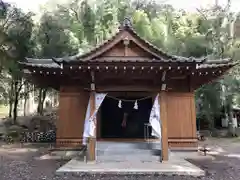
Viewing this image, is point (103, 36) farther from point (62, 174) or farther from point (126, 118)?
point (62, 174)

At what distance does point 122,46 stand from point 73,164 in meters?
4.66

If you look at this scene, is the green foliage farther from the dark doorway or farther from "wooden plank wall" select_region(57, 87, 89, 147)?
"wooden plank wall" select_region(57, 87, 89, 147)

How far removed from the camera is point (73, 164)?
7871mm

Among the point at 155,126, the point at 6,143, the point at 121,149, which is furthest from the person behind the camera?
the point at 6,143

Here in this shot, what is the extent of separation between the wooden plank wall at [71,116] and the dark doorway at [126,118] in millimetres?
1436

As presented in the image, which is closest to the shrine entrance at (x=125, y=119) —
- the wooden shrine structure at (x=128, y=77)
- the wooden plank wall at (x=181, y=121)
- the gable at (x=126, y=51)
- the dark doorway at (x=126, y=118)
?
the dark doorway at (x=126, y=118)

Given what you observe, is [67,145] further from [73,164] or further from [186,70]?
[186,70]

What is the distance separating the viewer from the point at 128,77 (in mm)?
8758

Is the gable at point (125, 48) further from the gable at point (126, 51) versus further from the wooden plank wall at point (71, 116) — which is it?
the wooden plank wall at point (71, 116)

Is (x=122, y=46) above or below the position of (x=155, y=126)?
above

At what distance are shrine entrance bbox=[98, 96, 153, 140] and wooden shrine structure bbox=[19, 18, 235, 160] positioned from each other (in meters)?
1.12

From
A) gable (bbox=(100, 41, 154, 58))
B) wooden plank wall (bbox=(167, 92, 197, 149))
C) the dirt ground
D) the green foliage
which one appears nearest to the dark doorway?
wooden plank wall (bbox=(167, 92, 197, 149))

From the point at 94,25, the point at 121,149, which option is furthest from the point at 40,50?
the point at 121,149

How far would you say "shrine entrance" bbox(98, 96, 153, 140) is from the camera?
11648 millimetres
